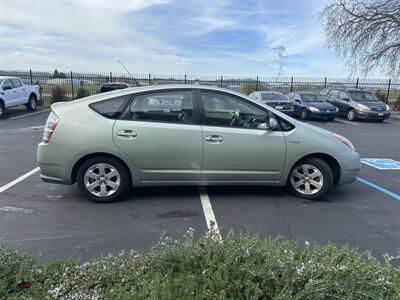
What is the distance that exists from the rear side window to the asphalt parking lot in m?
1.26

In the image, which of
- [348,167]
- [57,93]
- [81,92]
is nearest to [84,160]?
[348,167]

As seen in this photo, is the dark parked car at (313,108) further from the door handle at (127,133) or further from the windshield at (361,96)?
the door handle at (127,133)

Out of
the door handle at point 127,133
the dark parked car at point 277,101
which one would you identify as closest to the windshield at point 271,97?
the dark parked car at point 277,101

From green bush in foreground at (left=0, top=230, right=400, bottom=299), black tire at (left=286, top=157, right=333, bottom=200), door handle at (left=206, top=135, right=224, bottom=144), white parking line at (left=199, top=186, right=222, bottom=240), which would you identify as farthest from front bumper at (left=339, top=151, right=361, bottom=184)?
green bush in foreground at (left=0, top=230, right=400, bottom=299)

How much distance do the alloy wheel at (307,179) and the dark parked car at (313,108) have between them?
11.8 meters

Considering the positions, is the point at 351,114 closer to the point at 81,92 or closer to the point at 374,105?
the point at 374,105

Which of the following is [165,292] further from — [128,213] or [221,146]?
[221,146]

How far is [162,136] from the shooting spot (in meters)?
4.57

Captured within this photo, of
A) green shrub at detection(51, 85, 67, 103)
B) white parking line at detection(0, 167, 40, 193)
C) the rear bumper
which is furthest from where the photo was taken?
green shrub at detection(51, 85, 67, 103)

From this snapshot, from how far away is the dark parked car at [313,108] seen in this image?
15.9m

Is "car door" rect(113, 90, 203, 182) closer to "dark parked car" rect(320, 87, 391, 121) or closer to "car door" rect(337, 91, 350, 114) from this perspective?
"dark parked car" rect(320, 87, 391, 121)

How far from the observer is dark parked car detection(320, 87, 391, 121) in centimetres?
1650

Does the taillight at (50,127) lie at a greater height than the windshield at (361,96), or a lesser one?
lesser

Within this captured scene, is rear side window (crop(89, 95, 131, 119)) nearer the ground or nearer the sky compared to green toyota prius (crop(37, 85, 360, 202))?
nearer the sky
